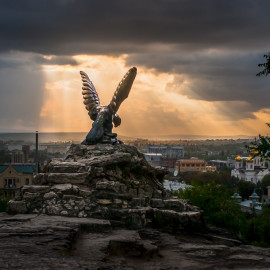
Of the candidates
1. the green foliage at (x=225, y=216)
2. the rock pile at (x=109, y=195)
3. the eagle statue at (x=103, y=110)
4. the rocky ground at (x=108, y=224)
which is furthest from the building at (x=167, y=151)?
the rocky ground at (x=108, y=224)

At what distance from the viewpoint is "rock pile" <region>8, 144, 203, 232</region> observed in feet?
37.6

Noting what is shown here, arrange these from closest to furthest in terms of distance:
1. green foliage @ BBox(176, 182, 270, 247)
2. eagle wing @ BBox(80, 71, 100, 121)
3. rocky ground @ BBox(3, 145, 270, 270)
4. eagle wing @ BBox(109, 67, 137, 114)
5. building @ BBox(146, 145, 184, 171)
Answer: rocky ground @ BBox(3, 145, 270, 270) → eagle wing @ BBox(109, 67, 137, 114) → eagle wing @ BBox(80, 71, 100, 121) → green foliage @ BBox(176, 182, 270, 247) → building @ BBox(146, 145, 184, 171)

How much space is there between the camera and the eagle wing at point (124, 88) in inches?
644

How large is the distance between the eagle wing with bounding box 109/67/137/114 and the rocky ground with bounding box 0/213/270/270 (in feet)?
20.0

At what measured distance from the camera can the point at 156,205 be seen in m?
12.6

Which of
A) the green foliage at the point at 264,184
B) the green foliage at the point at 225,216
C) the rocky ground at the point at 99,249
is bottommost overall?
the green foliage at the point at 264,184

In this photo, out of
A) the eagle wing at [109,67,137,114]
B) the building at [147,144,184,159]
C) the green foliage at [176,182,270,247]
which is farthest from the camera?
the building at [147,144,184,159]

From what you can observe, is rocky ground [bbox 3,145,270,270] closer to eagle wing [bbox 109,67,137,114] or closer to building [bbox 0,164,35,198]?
eagle wing [bbox 109,67,137,114]

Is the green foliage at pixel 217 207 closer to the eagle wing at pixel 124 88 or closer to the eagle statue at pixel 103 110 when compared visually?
the eagle wing at pixel 124 88

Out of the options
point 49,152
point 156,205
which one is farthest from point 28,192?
point 49,152

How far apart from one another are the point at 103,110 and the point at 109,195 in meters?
4.51

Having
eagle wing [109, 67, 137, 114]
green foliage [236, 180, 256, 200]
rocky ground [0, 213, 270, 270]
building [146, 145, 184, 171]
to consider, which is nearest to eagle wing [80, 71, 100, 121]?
eagle wing [109, 67, 137, 114]

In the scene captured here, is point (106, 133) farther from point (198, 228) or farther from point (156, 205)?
point (198, 228)

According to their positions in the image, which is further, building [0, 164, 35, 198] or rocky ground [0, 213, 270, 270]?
building [0, 164, 35, 198]
